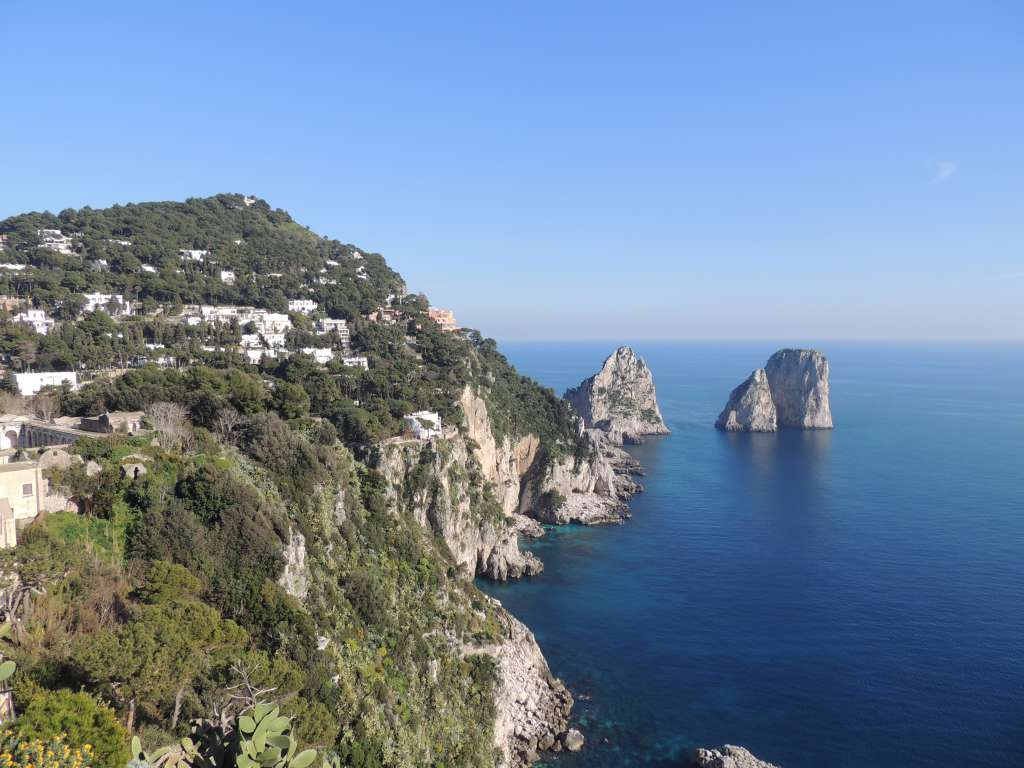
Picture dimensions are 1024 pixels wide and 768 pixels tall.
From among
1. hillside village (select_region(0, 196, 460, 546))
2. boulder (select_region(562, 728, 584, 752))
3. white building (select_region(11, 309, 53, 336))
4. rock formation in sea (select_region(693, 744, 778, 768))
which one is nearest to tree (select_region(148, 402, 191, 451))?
hillside village (select_region(0, 196, 460, 546))

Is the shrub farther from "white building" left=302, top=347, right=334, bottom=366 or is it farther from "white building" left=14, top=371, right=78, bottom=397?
"white building" left=302, top=347, right=334, bottom=366

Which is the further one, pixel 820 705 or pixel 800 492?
pixel 800 492

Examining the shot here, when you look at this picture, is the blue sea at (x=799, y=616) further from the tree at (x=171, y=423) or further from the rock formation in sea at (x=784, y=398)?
the rock formation in sea at (x=784, y=398)

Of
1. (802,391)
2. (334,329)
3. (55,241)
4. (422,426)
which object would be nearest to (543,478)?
(422,426)

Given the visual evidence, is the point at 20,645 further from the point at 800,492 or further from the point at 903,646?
the point at 800,492

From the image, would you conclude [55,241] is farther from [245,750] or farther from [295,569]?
[245,750]

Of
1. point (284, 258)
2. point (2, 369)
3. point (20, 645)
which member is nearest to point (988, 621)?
point (20, 645)
